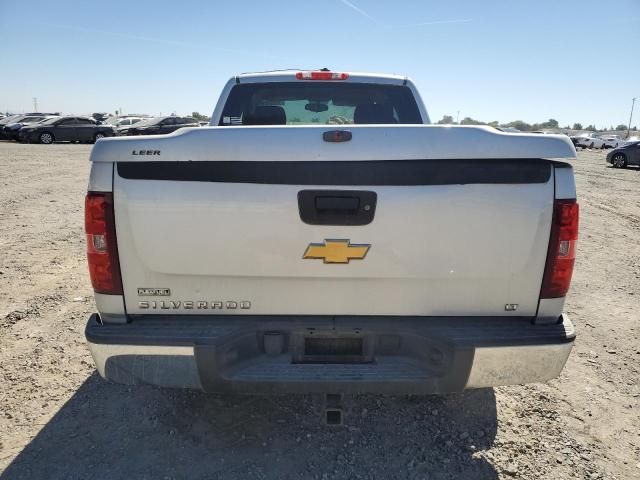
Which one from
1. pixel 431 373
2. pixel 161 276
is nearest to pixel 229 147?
pixel 161 276

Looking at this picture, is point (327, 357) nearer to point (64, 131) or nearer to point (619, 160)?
point (619, 160)

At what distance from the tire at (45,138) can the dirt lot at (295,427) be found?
27.6m

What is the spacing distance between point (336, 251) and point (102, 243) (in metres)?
1.10

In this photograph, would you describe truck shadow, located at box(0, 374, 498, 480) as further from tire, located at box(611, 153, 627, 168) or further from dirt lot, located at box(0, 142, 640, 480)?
tire, located at box(611, 153, 627, 168)

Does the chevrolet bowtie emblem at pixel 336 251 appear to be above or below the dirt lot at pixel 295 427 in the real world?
above

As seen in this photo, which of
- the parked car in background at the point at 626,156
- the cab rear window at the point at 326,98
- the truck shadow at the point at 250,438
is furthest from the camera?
the parked car in background at the point at 626,156

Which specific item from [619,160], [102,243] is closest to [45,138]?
[102,243]

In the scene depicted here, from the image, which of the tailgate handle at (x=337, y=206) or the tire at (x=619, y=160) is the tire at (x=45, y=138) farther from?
the tire at (x=619, y=160)

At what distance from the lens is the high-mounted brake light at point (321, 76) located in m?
3.75

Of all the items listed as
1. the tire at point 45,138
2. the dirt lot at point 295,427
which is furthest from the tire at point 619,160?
the tire at point 45,138

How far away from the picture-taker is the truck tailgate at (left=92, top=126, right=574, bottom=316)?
6.49 feet

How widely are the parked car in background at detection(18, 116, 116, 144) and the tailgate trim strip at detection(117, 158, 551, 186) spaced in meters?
28.6

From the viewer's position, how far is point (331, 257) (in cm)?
203

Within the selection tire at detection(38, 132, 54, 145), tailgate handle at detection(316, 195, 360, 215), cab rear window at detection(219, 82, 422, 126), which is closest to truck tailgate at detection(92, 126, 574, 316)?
tailgate handle at detection(316, 195, 360, 215)
